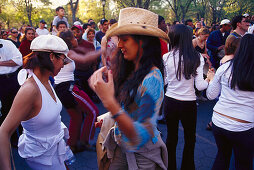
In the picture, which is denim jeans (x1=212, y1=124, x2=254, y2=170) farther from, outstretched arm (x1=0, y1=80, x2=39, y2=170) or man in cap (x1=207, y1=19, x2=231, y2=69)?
man in cap (x1=207, y1=19, x2=231, y2=69)

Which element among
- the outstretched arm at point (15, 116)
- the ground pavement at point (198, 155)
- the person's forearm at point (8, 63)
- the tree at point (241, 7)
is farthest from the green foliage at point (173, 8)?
the outstretched arm at point (15, 116)

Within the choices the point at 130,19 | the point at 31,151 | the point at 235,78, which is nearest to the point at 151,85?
the point at 130,19

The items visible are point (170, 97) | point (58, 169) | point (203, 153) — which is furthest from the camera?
point (203, 153)

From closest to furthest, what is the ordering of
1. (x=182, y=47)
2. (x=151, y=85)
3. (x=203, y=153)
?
(x=151, y=85), (x=182, y=47), (x=203, y=153)

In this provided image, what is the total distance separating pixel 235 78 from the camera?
Result: 202cm

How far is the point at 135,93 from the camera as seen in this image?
56.2 inches

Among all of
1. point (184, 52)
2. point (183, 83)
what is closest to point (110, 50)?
point (184, 52)

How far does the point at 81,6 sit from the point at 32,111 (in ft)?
200

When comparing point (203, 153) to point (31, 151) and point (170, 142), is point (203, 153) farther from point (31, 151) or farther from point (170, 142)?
point (31, 151)

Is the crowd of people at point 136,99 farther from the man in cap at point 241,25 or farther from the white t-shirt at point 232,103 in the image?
the man in cap at point 241,25

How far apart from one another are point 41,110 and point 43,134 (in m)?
0.27

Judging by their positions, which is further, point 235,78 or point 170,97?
point 170,97

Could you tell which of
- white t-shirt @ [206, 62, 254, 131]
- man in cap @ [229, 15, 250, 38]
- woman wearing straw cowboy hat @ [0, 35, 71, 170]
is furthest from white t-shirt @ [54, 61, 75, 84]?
man in cap @ [229, 15, 250, 38]

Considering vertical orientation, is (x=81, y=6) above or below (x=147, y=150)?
above
